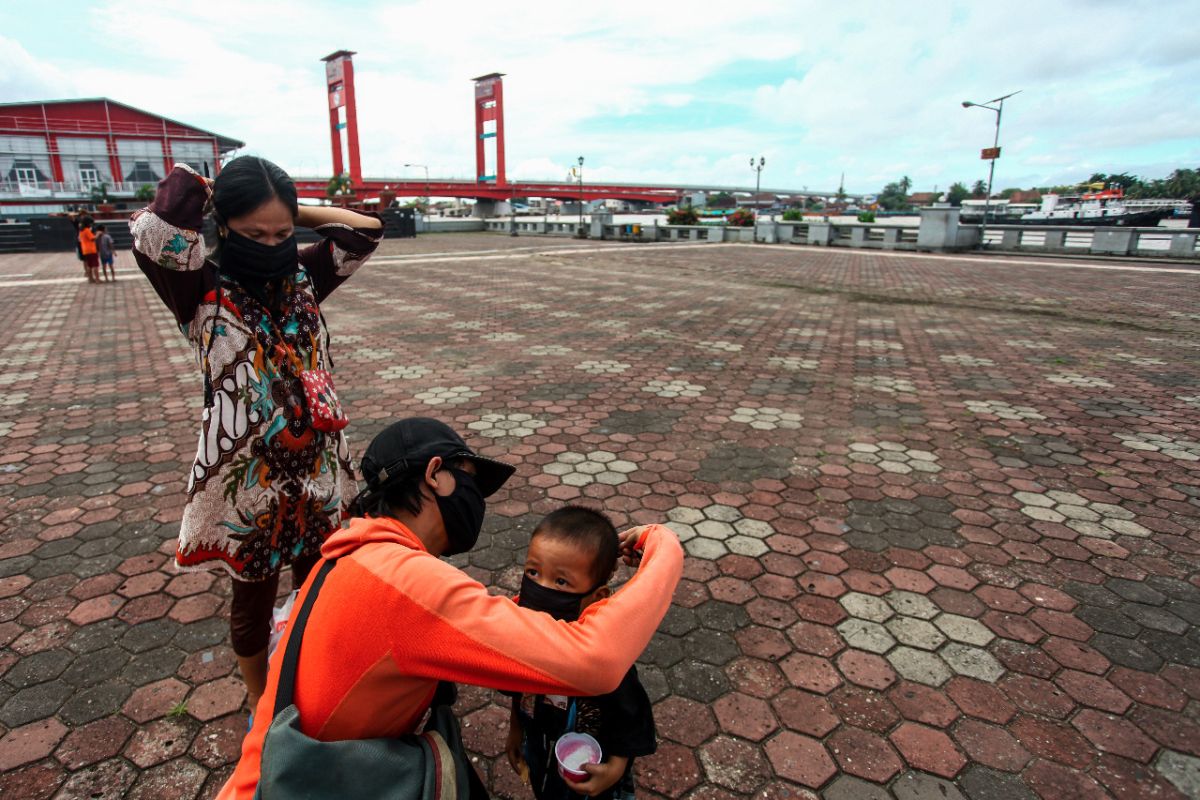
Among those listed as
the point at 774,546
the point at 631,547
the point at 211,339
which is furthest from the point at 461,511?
the point at 774,546

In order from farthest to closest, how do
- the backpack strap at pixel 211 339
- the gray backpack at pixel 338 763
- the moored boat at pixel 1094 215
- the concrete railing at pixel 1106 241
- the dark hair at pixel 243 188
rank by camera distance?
the moored boat at pixel 1094 215 → the concrete railing at pixel 1106 241 → the backpack strap at pixel 211 339 → the dark hair at pixel 243 188 → the gray backpack at pixel 338 763

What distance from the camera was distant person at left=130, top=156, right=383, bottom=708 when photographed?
1.79m

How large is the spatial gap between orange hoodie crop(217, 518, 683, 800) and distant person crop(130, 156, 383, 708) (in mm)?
880

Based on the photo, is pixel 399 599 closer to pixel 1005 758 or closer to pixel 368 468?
pixel 368 468

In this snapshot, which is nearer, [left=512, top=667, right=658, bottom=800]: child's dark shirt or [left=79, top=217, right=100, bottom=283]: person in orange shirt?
[left=512, top=667, right=658, bottom=800]: child's dark shirt

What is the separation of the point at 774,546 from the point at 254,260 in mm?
2789

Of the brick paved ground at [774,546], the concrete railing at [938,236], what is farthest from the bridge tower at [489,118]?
the brick paved ground at [774,546]

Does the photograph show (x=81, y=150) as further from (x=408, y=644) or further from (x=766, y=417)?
(x=408, y=644)

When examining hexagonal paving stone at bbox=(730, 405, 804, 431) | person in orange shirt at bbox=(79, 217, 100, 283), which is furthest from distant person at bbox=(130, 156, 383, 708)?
person in orange shirt at bbox=(79, 217, 100, 283)

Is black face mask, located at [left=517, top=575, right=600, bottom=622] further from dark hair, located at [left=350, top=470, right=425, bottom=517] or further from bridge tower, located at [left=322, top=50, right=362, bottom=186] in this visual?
bridge tower, located at [left=322, top=50, right=362, bottom=186]

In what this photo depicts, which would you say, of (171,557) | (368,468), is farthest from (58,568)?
(368,468)

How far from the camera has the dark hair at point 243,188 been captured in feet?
5.80

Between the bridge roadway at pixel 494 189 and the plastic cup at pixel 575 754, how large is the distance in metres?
51.7

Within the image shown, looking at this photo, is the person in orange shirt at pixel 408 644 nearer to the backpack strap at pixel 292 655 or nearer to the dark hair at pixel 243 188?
the backpack strap at pixel 292 655
